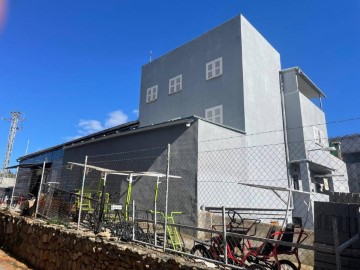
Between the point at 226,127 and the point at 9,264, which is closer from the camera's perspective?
the point at 9,264

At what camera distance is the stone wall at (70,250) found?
4555 mm

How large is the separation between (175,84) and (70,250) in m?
14.6

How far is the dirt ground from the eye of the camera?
7.17 metres

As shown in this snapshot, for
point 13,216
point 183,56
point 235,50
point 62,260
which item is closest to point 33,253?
point 62,260

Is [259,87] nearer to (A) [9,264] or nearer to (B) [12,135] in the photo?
(A) [9,264]

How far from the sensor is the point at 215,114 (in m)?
16.5

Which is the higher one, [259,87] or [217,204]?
[259,87]

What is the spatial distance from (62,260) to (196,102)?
12.9 m

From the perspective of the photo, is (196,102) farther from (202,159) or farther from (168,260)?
(168,260)

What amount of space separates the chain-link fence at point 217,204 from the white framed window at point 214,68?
470 centimetres

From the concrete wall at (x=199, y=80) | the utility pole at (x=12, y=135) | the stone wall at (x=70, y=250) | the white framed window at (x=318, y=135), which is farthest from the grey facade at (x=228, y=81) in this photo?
the utility pole at (x=12, y=135)

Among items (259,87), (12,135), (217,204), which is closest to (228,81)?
(259,87)

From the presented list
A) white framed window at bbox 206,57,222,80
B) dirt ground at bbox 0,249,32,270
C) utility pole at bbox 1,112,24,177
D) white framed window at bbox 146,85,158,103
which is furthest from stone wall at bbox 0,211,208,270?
utility pole at bbox 1,112,24,177

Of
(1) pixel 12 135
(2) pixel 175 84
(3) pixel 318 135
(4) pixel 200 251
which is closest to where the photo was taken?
(4) pixel 200 251
